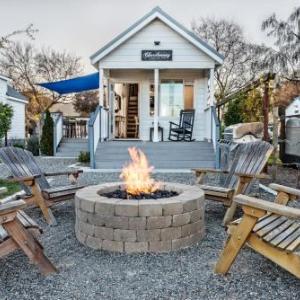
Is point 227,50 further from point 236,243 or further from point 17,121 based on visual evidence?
point 236,243

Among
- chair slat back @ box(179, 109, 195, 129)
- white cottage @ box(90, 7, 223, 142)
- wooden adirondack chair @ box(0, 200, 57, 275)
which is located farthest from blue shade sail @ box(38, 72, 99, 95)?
wooden adirondack chair @ box(0, 200, 57, 275)

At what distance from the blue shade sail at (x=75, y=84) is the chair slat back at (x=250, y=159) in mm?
9723

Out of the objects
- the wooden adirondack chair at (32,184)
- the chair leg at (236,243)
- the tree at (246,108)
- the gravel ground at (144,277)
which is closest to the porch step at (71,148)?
the tree at (246,108)

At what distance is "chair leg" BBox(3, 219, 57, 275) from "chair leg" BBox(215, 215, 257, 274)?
1443 mm

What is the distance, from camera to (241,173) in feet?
15.4

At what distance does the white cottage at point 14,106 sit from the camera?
69.8 ft

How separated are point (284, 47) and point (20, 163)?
1077 centimetres

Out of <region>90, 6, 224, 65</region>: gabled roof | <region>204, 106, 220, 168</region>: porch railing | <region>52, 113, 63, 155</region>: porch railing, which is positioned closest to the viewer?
<region>204, 106, 220, 168</region>: porch railing

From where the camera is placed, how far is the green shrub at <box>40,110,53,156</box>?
1520 centimetres

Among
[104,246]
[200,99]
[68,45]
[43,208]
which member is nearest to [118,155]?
[200,99]

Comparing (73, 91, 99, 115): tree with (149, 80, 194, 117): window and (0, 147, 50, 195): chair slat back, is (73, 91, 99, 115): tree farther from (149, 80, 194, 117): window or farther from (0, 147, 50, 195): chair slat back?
(0, 147, 50, 195): chair slat back

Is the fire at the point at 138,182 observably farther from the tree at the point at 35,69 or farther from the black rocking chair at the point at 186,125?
the tree at the point at 35,69

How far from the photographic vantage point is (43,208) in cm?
475

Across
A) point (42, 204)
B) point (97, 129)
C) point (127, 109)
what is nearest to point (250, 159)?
point (42, 204)
